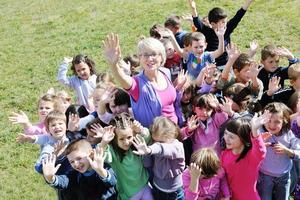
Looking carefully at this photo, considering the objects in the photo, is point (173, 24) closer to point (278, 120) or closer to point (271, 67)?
point (271, 67)

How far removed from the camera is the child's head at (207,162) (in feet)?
13.8

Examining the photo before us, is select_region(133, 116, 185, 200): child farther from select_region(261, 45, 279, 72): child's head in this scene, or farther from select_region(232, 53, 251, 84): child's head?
select_region(261, 45, 279, 72): child's head

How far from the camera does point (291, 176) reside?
5.03 metres

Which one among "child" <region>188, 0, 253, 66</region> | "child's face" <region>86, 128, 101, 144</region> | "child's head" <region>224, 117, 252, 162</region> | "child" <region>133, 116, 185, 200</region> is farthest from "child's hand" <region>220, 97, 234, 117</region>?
"child" <region>188, 0, 253, 66</region>

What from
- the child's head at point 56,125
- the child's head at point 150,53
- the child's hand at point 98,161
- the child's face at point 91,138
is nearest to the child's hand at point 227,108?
the child's head at point 150,53

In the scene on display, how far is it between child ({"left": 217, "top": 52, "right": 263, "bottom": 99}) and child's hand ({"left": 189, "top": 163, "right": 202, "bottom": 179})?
1819 mm

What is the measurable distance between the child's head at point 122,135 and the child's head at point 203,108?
850 mm

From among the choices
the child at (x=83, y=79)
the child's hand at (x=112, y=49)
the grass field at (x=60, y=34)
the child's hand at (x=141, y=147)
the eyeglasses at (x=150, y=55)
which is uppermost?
the child's hand at (x=112, y=49)

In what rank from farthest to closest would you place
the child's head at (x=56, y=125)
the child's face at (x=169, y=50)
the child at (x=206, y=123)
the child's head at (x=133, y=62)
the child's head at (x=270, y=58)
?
the child's face at (x=169, y=50) → the child's head at (x=133, y=62) → the child's head at (x=270, y=58) → the child at (x=206, y=123) → the child's head at (x=56, y=125)

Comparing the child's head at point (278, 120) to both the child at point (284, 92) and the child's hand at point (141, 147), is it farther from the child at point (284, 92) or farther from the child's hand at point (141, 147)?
the child's hand at point (141, 147)

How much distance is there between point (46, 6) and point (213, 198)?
12236mm

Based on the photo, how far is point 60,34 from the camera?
12.6 meters

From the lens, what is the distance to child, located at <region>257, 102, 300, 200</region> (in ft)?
15.2

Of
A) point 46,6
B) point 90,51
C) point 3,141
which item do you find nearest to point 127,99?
point 3,141
